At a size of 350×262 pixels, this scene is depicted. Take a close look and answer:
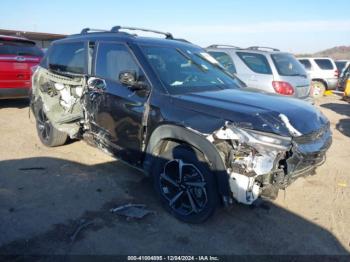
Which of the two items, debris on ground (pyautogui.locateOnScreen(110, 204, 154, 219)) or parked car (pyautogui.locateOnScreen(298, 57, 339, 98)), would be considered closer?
debris on ground (pyautogui.locateOnScreen(110, 204, 154, 219))

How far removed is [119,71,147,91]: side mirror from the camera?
418 cm

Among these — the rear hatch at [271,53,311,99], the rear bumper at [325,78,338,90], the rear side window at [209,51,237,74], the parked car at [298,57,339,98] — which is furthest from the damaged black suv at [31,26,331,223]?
the rear bumper at [325,78,338,90]

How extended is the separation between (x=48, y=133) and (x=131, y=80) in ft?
9.14

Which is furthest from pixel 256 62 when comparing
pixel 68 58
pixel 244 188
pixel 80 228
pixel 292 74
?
pixel 80 228

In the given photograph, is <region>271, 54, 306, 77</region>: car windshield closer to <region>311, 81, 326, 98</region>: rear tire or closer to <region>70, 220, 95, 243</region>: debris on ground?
<region>70, 220, 95, 243</region>: debris on ground

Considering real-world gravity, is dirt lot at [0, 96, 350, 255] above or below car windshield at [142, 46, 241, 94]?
below

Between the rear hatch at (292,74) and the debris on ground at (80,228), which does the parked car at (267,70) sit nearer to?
the rear hatch at (292,74)

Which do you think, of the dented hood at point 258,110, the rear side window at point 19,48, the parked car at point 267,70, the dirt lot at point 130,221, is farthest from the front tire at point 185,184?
the rear side window at point 19,48

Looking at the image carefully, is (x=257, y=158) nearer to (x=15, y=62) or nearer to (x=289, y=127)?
(x=289, y=127)

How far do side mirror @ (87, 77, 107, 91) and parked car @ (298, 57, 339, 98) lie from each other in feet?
41.0

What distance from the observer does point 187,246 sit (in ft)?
11.5

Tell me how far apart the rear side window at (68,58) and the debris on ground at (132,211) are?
218 cm

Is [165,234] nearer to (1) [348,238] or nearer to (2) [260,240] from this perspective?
(2) [260,240]

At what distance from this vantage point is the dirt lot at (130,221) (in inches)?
137
